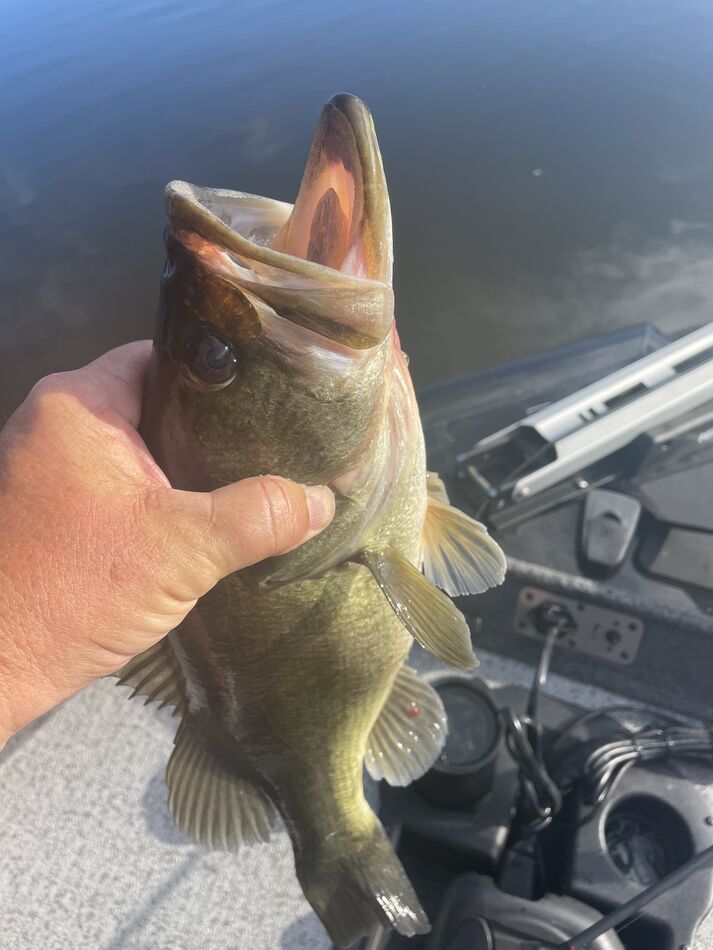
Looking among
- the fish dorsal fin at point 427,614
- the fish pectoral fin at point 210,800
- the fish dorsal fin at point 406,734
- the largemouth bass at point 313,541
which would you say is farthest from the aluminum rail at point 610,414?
the fish pectoral fin at point 210,800

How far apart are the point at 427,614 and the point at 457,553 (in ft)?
1.22

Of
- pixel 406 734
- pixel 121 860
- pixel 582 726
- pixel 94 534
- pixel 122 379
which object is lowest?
pixel 121 860

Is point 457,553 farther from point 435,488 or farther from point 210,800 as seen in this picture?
point 210,800

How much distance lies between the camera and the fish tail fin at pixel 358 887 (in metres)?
1.80

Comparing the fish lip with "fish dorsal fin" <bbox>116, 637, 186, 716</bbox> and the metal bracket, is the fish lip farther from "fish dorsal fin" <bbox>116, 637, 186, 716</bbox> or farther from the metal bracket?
the metal bracket

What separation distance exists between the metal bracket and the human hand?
4.85 feet

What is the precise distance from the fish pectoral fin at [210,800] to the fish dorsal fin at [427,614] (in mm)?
744

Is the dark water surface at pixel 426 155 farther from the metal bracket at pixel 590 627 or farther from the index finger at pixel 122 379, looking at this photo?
the index finger at pixel 122 379

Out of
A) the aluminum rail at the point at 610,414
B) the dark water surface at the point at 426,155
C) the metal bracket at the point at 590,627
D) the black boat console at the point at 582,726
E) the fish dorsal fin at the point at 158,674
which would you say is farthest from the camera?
the dark water surface at the point at 426,155

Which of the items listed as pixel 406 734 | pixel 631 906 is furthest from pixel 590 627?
pixel 631 906

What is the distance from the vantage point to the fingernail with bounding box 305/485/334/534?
148 cm

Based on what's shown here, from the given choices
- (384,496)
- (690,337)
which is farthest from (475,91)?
(384,496)

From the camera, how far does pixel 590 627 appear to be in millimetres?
2643

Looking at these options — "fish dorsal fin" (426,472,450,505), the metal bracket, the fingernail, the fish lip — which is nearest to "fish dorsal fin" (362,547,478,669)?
the fingernail
